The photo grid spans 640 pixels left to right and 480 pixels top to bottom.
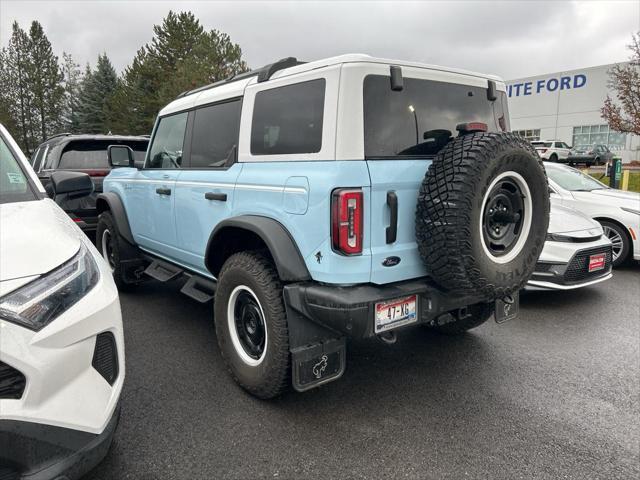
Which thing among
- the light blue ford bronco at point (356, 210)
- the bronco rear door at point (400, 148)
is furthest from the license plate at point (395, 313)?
the bronco rear door at point (400, 148)

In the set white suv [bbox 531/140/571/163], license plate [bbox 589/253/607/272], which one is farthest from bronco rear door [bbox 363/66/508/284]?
white suv [bbox 531/140/571/163]

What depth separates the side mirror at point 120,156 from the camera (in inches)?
183

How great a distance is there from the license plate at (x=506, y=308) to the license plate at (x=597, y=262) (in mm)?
2074

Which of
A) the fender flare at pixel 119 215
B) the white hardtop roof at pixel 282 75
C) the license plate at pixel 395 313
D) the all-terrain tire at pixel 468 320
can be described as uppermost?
the white hardtop roof at pixel 282 75

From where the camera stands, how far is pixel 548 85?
40.4 metres

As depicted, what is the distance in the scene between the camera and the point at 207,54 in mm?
33344

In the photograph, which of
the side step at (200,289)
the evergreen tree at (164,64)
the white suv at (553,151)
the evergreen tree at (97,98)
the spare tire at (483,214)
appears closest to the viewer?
the spare tire at (483,214)

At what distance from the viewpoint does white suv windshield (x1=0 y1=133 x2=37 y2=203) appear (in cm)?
224

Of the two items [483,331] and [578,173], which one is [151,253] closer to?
[483,331]

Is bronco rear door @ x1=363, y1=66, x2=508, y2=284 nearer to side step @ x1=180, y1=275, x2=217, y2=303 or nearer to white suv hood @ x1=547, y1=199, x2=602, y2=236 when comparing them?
side step @ x1=180, y1=275, x2=217, y2=303

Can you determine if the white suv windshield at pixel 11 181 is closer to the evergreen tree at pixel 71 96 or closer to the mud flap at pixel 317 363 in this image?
the mud flap at pixel 317 363

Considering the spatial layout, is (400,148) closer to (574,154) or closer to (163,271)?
(163,271)

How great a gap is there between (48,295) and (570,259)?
4.69 meters

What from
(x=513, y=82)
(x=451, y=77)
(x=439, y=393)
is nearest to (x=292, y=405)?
(x=439, y=393)
